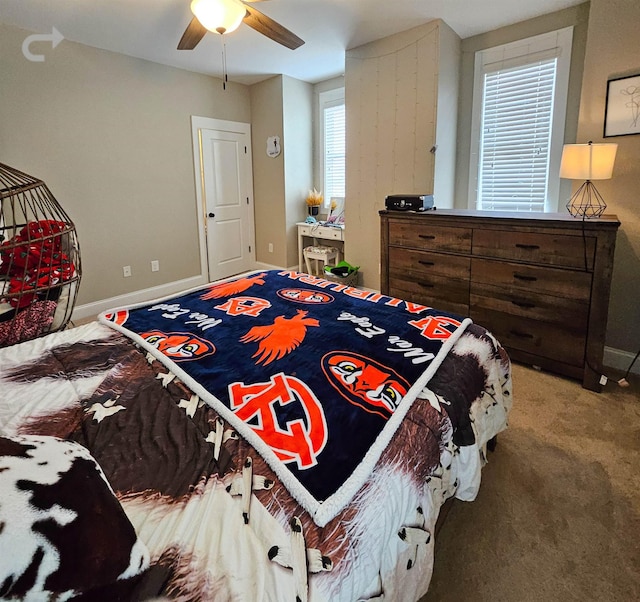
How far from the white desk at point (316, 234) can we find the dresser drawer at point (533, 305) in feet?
6.94

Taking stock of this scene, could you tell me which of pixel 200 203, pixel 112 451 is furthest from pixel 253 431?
pixel 200 203

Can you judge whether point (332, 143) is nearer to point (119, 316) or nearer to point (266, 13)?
point (266, 13)

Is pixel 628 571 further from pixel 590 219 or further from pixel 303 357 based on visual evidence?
pixel 590 219

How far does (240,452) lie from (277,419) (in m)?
0.14

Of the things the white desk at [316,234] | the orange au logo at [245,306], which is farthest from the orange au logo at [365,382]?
the white desk at [316,234]

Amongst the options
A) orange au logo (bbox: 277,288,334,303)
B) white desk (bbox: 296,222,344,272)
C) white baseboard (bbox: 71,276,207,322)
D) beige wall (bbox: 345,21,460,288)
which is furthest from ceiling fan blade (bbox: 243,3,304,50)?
white baseboard (bbox: 71,276,207,322)

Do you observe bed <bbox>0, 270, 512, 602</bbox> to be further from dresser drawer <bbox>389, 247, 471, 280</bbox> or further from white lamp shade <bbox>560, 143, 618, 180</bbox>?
white lamp shade <bbox>560, 143, 618, 180</bbox>

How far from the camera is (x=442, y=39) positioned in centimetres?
325

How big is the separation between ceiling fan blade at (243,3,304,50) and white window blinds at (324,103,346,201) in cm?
226

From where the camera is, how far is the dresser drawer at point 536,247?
2346 mm

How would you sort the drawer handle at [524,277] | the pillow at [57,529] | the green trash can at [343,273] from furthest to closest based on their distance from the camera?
the green trash can at [343,273], the drawer handle at [524,277], the pillow at [57,529]

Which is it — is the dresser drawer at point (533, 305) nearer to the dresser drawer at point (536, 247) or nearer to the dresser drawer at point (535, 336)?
the dresser drawer at point (535, 336)

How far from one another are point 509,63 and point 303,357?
3352mm

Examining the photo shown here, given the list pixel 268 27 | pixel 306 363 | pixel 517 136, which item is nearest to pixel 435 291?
pixel 517 136
